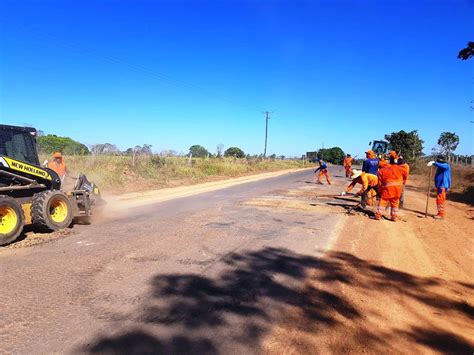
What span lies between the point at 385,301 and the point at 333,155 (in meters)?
82.6

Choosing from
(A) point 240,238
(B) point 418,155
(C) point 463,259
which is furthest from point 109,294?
(B) point 418,155

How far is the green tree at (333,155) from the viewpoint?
84000 millimetres

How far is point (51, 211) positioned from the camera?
7.90 meters

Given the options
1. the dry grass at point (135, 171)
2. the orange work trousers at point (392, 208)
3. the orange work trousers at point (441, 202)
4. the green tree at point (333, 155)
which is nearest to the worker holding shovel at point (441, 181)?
the orange work trousers at point (441, 202)

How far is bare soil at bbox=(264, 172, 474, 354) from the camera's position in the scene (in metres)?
3.65

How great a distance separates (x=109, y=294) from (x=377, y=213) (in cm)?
765

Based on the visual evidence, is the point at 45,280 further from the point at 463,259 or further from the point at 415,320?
the point at 463,259

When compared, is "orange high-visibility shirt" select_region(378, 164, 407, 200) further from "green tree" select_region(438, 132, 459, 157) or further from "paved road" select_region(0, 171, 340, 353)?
"green tree" select_region(438, 132, 459, 157)

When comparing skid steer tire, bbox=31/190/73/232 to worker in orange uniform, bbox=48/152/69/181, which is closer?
skid steer tire, bbox=31/190/73/232

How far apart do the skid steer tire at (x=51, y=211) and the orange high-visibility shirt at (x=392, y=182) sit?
24.6 feet

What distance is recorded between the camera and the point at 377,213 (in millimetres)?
10188

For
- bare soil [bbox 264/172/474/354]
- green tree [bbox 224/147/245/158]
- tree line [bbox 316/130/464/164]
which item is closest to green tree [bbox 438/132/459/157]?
tree line [bbox 316/130/464/164]

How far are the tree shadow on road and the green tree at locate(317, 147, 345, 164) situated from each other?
7967 cm

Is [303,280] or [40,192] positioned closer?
[303,280]
